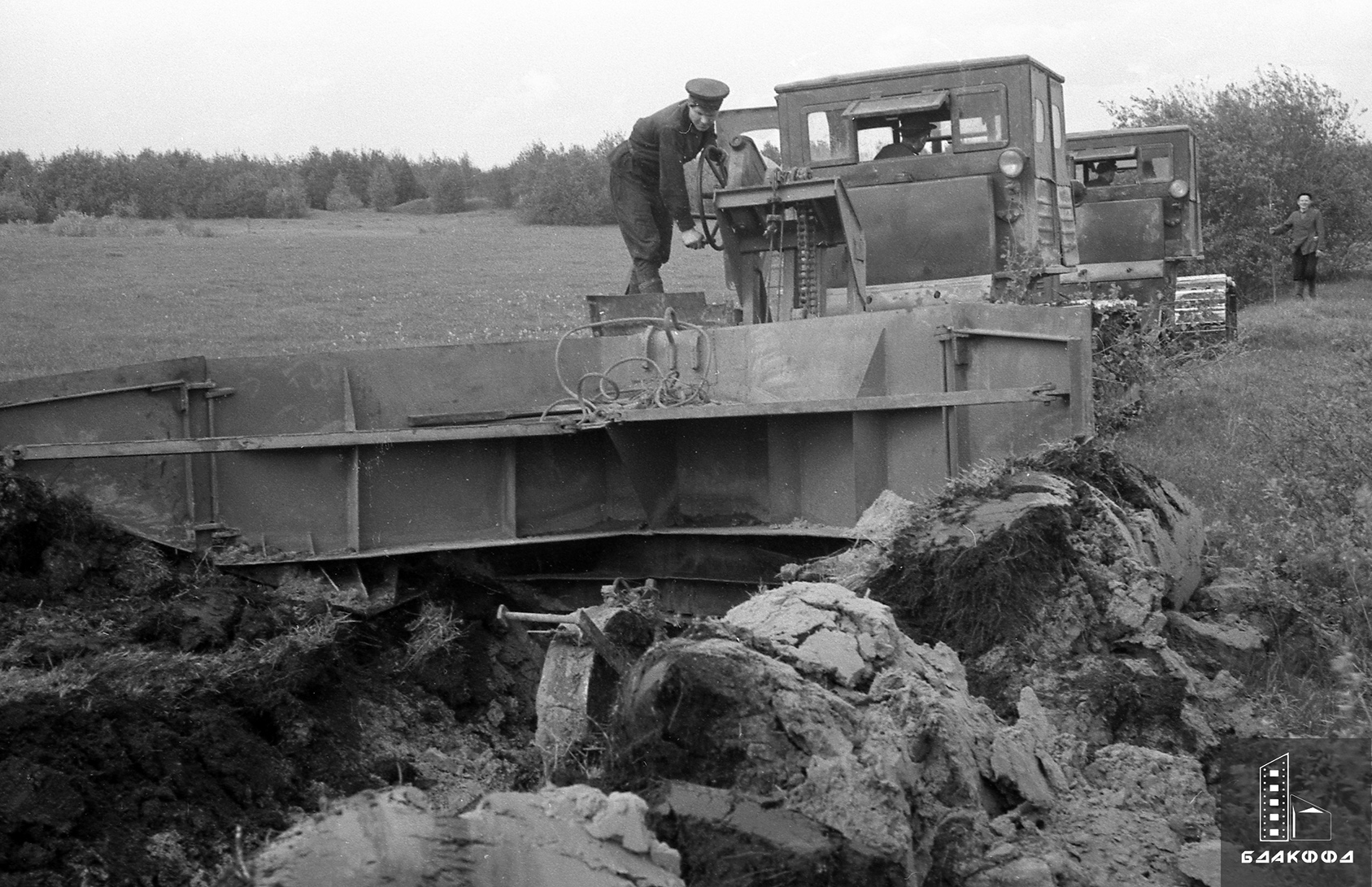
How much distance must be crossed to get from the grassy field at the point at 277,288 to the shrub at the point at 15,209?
1655 mm

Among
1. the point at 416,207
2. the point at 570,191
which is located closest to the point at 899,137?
the point at 570,191

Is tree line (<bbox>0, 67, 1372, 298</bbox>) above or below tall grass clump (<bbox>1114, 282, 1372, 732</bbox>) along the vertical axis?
above

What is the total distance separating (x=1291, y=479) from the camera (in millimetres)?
7004

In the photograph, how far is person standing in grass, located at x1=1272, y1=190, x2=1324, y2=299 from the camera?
20781 mm

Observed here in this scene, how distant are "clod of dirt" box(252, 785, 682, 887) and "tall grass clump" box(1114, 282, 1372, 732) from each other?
2594 millimetres

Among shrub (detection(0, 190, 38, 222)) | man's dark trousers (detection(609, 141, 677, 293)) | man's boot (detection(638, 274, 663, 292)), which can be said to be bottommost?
man's boot (detection(638, 274, 663, 292))

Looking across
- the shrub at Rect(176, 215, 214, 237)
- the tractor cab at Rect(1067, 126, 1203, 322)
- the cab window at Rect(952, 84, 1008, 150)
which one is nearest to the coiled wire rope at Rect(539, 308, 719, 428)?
the cab window at Rect(952, 84, 1008, 150)

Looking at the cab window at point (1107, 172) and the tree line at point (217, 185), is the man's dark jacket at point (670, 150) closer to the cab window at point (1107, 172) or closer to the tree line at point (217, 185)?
the cab window at point (1107, 172)

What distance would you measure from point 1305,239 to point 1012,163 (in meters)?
12.9

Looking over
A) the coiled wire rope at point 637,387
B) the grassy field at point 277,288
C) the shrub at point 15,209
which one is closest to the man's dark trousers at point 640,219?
the grassy field at point 277,288

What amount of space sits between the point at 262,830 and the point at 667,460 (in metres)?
2.91

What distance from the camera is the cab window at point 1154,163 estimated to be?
17.5 meters

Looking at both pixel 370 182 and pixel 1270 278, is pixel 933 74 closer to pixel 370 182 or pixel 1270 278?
pixel 1270 278

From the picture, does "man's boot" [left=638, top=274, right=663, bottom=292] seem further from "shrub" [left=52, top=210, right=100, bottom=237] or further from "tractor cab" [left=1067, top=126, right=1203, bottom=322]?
"shrub" [left=52, top=210, right=100, bottom=237]
